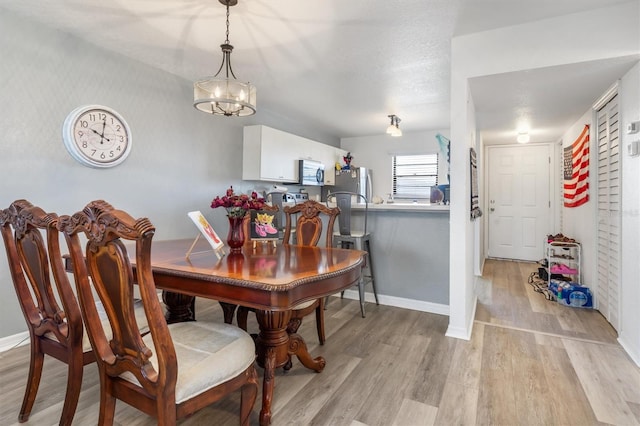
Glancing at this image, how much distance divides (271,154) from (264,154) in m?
0.14

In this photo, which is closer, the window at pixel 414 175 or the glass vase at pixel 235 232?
the glass vase at pixel 235 232

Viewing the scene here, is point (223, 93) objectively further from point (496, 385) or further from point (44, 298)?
point (496, 385)

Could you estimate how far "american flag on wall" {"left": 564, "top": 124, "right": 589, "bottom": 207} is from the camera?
348cm

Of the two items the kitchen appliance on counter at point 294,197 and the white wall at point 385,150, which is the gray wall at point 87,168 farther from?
the white wall at point 385,150

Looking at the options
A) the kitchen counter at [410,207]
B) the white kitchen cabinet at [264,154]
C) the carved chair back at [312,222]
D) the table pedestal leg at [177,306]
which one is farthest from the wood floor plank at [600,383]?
the white kitchen cabinet at [264,154]

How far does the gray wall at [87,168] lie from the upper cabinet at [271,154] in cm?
24

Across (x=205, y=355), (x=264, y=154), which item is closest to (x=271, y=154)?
(x=264, y=154)

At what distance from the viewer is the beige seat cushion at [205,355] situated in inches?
45.5

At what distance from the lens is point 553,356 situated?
229 centimetres

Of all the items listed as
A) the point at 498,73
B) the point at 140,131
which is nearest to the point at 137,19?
the point at 140,131

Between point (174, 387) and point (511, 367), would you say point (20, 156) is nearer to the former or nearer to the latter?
point (174, 387)

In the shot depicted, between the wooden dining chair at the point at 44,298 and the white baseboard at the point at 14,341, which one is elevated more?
the wooden dining chair at the point at 44,298

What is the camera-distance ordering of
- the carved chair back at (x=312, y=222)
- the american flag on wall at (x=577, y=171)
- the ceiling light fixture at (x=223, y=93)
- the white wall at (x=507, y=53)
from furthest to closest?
the american flag on wall at (x=577, y=171), the carved chair back at (x=312, y=222), the white wall at (x=507, y=53), the ceiling light fixture at (x=223, y=93)

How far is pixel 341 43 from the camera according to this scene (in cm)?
275
